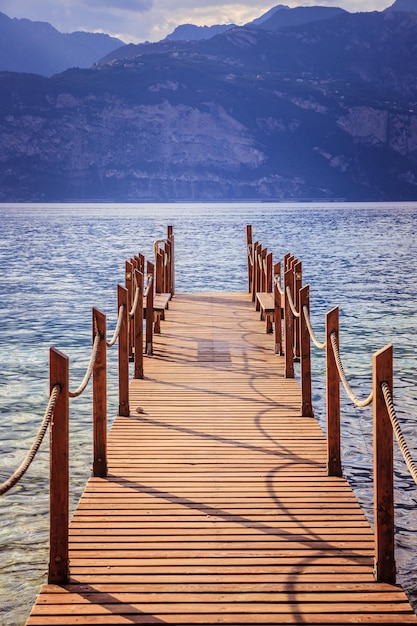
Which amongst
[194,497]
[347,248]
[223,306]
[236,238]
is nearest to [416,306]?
[223,306]

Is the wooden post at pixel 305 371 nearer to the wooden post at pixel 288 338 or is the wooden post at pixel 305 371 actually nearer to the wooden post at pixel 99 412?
the wooden post at pixel 288 338

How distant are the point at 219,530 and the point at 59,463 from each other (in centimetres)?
144

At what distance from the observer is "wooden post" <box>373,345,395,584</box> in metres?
5.21

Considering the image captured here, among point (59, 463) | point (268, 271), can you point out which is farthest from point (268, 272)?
point (59, 463)

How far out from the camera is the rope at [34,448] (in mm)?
4247

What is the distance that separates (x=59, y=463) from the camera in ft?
17.4

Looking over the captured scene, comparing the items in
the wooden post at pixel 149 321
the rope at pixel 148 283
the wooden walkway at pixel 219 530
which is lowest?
the wooden walkway at pixel 219 530

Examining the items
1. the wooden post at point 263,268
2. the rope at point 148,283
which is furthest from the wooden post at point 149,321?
the wooden post at point 263,268

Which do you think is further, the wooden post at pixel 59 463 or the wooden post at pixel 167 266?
the wooden post at pixel 167 266

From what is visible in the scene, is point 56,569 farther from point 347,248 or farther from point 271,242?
point 271,242

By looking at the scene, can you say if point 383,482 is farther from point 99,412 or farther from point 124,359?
point 124,359

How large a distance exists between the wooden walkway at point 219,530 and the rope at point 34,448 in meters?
0.93

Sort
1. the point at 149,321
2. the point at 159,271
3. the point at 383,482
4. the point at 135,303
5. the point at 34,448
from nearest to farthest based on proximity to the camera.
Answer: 1. the point at 34,448
2. the point at 383,482
3. the point at 135,303
4. the point at 149,321
5. the point at 159,271

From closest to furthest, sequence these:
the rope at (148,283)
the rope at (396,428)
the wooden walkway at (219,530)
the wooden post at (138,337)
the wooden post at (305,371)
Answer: the rope at (396,428) < the wooden walkway at (219,530) < the wooden post at (305,371) < the wooden post at (138,337) < the rope at (148,283)
